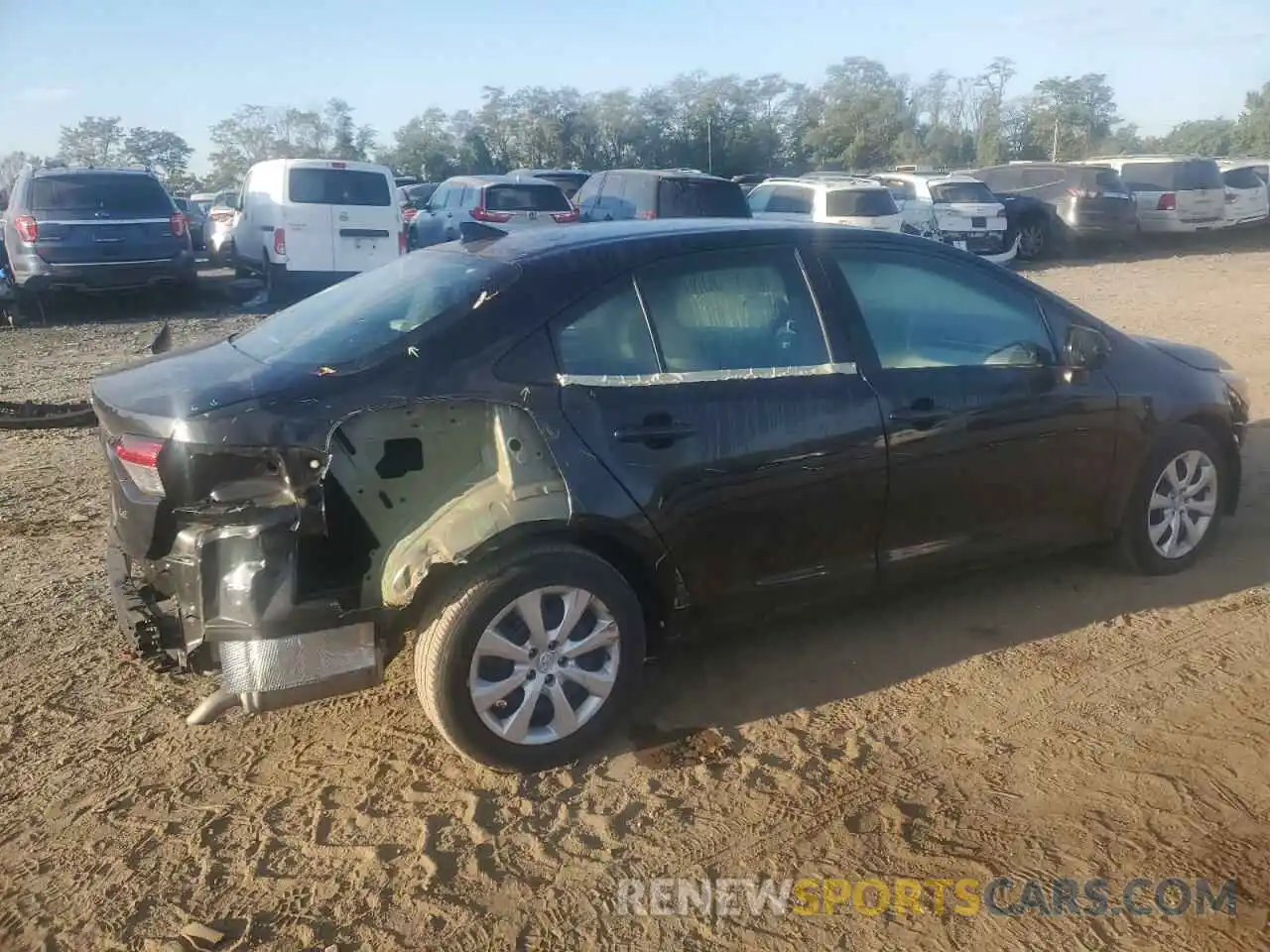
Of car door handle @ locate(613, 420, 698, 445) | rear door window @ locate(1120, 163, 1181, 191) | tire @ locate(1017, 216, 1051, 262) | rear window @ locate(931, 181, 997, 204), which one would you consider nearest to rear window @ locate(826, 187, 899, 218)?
rear window @ locate(931, 181, 997, 204)

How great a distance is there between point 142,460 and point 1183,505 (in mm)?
4240

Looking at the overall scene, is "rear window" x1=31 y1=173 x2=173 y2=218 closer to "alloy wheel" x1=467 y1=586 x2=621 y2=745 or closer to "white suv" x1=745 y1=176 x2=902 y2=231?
"white suv" x1=745 y1=176 x2=902 y2=231

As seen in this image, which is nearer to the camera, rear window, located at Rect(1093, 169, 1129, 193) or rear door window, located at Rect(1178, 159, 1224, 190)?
rear window, located at Rect(1093, 169, 1129, 193)

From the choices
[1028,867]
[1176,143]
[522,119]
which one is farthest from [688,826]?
[1176,143]

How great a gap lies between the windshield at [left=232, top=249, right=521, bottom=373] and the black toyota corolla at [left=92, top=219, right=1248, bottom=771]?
0.05 ft

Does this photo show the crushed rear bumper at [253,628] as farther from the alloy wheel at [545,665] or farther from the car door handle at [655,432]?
the car door handle at [655,432]

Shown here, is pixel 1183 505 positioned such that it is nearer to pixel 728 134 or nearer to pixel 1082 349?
pixel 1082 349

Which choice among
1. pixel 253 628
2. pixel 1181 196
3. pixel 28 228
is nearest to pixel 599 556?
pixel 253 628

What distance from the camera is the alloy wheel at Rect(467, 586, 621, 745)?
3.35 metres

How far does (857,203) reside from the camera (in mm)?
16672

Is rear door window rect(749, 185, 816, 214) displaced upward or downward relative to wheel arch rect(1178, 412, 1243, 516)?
upward

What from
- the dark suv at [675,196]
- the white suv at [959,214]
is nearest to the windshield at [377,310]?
the dark suv at [675,196]

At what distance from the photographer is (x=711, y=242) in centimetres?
393

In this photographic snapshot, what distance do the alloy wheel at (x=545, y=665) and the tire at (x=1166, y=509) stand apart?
255 cm
